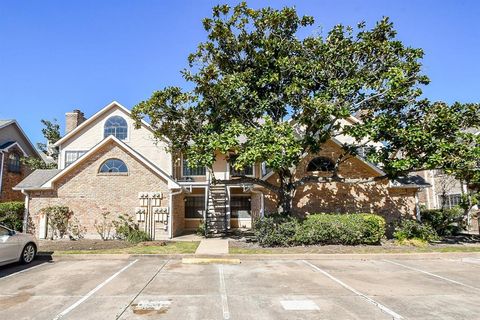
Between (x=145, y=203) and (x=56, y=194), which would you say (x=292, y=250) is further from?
(x=56, y=194)

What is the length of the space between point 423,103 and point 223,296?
42.3 ft

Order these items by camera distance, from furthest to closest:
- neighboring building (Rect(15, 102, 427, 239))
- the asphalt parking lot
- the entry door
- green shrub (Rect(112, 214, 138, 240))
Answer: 1. neighboring building (Rect(15, 102, 427, 239))
2. the entry door
3. green shrub (Rect(112, 214, 138, 240))
4. the asphalt parking lot

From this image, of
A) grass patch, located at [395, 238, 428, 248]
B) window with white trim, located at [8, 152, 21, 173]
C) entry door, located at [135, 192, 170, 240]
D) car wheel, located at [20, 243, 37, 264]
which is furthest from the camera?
window with white trim, located at [8, 152, 21, 173]

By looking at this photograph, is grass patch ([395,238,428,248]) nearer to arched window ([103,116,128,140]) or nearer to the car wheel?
the car wheel

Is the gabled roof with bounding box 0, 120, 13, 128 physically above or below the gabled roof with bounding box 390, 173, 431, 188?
above

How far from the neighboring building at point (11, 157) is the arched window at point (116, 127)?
7.71m

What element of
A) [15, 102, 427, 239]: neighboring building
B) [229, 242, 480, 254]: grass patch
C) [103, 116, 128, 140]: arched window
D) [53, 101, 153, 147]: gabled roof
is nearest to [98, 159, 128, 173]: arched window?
[15, 102, 427, 239]: neighboring building

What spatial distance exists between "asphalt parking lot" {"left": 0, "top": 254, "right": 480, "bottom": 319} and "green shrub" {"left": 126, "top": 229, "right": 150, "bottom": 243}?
164 inches

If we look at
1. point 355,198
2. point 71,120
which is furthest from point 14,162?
point 355,198

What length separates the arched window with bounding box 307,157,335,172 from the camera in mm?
18703

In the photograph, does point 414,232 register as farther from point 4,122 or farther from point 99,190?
point 4,122

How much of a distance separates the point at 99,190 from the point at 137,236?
3372mm

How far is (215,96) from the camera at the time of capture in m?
14.7

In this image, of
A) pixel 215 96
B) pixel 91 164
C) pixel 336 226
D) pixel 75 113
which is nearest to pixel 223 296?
pixel 336 226
